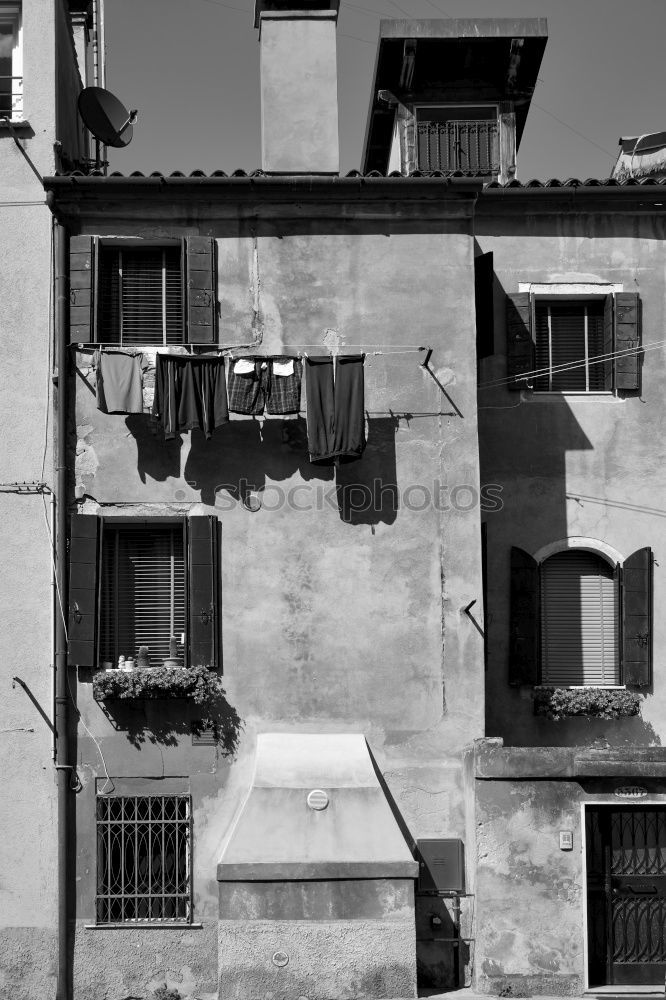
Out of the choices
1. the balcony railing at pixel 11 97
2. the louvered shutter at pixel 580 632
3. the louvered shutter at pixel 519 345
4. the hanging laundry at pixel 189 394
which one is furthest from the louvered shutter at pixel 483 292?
the balcony railing at pixel 11 97

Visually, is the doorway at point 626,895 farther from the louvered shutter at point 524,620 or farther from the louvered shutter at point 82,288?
the louvered shutter at point 82,288

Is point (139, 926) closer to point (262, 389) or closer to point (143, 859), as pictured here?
point (143, 859)

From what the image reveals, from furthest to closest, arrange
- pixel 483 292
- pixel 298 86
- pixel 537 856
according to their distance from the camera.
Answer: pixel 483 292 → pixel 298 86 → pixel 537 856

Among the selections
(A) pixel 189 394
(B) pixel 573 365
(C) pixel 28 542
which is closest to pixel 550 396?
(B) pixel 573 365

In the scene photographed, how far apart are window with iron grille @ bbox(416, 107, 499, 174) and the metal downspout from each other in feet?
26.8

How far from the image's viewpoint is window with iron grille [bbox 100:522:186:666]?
54.8ft

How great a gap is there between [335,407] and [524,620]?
404 cm

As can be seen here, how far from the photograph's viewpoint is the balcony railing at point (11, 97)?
687 inches

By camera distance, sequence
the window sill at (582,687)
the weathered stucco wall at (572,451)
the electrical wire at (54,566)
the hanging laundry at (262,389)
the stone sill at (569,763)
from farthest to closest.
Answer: the weathered stucco wall at (572,451)
the window sill at (582,687)
the hanging laundry at (262,389)
the electrical wire at (54,566)
the stone sill at (569,763)

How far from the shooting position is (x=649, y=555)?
17.9 meters

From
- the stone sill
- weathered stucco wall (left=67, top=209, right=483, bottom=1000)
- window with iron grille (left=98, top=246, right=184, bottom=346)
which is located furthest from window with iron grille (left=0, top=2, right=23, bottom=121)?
the stone sill

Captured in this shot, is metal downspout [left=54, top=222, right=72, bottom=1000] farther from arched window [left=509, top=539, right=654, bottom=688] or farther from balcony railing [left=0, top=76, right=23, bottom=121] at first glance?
arched window [left=509, top=539, right=654, bottom=688]

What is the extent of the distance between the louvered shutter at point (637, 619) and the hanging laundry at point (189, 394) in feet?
19.7

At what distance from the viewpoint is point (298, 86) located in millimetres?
17938
